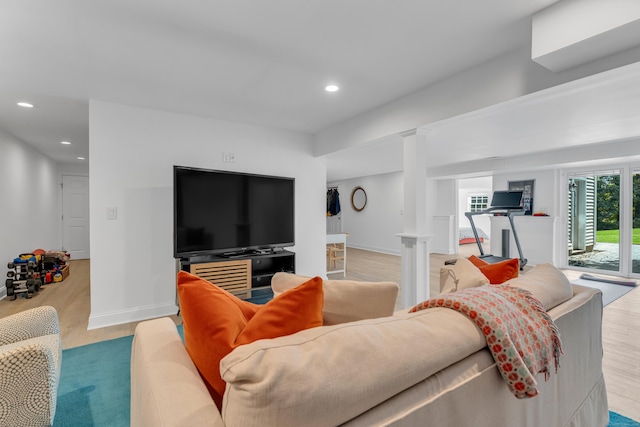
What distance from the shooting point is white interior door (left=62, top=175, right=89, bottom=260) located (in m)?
6.82

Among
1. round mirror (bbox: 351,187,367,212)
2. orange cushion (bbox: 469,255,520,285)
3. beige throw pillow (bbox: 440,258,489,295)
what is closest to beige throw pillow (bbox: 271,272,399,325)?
beige throw pillow (bbox: 440,258,489,295)

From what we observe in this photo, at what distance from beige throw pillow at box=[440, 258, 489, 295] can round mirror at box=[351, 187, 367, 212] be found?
7155 millimetres

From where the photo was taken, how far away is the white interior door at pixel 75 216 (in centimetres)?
682

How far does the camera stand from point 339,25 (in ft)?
6.29

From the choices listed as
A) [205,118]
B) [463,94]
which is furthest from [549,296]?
[205,118]

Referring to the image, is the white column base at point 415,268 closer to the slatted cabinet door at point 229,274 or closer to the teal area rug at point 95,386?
the slatted cabinet door at point 229,274

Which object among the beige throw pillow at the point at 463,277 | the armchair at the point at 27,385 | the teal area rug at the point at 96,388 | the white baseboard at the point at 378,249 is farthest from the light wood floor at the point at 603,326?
the white baseboard at the point at 378,249

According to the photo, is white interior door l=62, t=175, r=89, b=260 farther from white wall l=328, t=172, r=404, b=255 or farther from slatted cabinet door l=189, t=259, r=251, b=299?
white wall l=328, t=172, r=404, b=255

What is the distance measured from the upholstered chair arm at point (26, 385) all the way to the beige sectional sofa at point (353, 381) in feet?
1.69

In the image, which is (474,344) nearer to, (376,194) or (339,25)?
(339,25)

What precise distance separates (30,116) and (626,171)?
8.57 metres

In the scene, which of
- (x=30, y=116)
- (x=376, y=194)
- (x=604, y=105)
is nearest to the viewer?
(x=604, y=105)

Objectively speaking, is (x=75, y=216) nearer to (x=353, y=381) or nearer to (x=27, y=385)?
(x=27, y=385)

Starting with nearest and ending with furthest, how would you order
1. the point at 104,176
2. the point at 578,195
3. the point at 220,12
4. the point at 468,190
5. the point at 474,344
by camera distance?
the point at 474,344 < the point at 220,12 < the point at 104,176 < the point at 578,195 < the point at 468,190
